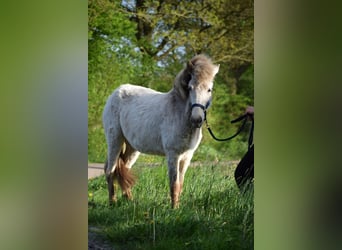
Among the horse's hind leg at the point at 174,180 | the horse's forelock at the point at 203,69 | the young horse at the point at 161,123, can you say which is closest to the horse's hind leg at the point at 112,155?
the young horse at the point at 161,123

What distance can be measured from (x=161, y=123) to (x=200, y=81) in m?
0.38

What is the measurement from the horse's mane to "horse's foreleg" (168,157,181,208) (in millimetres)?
472

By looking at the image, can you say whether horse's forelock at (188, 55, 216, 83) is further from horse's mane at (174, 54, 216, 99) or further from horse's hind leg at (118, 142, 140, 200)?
horse's hind leg at (118, 142, 140, 200)

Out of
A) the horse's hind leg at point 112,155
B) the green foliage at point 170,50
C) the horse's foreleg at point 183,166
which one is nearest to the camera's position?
the green foliage at point 170,50

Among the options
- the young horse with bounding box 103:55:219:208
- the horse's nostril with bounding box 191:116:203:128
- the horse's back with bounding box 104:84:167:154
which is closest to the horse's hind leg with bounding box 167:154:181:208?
the young horse with bounding box 103:55:219:208

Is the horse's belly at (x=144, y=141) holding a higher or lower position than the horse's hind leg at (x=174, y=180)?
higher

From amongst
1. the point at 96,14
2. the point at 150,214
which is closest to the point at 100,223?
the point at 150,214

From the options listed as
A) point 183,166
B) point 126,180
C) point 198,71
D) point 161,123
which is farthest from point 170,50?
point 126,180

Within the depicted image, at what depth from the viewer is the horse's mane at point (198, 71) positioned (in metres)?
2.98

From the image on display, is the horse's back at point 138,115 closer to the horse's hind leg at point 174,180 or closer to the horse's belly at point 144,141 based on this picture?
the horse's belly at point 144,141

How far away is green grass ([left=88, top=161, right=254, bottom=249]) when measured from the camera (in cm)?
300
